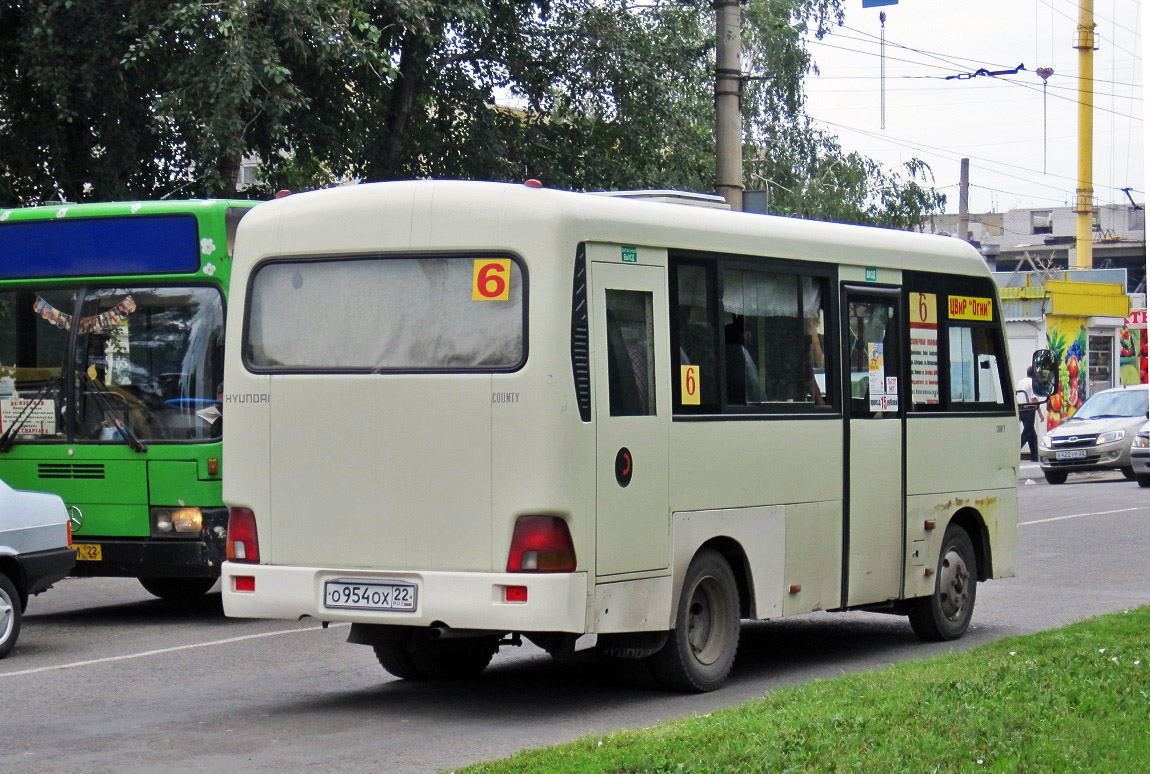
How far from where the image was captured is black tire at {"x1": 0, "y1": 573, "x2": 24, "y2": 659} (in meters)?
11.0

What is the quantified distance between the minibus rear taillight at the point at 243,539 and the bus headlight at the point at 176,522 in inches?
139

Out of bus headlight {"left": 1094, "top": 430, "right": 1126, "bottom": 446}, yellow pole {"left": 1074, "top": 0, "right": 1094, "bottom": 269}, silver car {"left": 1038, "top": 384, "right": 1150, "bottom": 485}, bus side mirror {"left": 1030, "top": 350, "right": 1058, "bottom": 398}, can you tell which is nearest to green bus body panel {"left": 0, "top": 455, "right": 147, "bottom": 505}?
bus side mirror {"left": 1030, "top": 350, "right": 1058, "bottom": 398}

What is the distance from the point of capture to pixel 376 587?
8602 millimetres

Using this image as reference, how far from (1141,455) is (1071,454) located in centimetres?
266

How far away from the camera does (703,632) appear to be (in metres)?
9.55

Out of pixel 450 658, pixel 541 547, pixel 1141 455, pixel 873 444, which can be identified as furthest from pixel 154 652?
pixel 1141 455

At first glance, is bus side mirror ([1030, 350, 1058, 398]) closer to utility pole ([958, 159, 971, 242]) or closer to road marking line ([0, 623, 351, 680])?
road marking line ([0, 623, 351, 680])

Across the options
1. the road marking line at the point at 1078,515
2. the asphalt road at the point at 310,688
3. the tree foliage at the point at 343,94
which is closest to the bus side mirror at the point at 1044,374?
the asphalt road at the point at 310,688

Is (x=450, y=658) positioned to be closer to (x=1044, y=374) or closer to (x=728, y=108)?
(x=1044, y=374)

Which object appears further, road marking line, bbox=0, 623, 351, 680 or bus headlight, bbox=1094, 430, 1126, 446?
bus headlight, bbox=1094, 430, 1126, 446

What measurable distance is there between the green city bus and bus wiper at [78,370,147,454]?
0.01 meters

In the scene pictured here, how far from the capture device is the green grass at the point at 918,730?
21.8 ft

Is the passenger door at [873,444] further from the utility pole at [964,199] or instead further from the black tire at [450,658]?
the utility pole at [964,199]

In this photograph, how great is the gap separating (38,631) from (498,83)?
12.6 m
